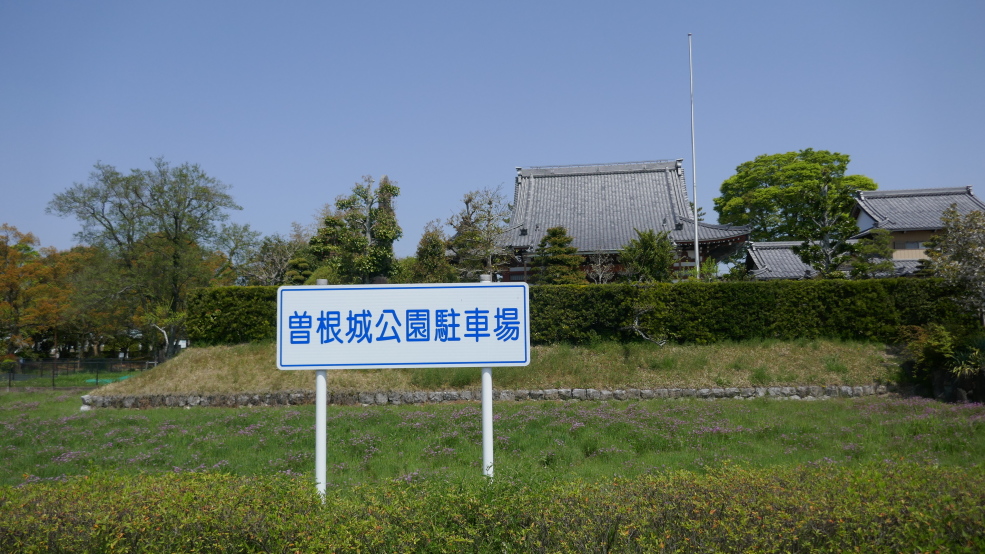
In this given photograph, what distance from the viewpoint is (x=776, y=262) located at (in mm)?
26547

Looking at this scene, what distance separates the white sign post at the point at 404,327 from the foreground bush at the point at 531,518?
3.47 ft

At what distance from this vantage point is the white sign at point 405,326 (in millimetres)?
4793

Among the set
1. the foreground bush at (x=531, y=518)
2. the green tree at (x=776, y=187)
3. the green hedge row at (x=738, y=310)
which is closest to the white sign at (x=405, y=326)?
the foreground bush at (x=531, y=518)

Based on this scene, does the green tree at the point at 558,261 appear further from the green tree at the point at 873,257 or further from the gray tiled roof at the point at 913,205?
the gray tiled roof at the point at 913,205

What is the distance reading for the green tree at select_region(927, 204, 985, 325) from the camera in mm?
13555

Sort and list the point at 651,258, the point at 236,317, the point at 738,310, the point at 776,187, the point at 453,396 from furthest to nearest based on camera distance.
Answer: the point at 776,187 < the point at 651,258 < the point at 236,317 < the point at 738,310 < the point at 453,396

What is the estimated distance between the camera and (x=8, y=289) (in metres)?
28.5

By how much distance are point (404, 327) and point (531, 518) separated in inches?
73.4

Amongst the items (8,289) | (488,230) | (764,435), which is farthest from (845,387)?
(8,289)

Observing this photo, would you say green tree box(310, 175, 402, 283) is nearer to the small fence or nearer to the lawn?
the small fence

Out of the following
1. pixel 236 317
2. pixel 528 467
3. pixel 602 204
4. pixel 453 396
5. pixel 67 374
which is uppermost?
pixel 602 204

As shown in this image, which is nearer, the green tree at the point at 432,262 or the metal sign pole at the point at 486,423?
the metal sign pole at the point at 486,423

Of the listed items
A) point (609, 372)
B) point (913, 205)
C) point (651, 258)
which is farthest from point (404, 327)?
point (913, 205)

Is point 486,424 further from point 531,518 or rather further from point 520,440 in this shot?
point 520,440
